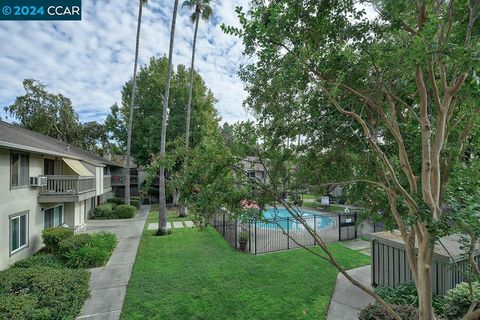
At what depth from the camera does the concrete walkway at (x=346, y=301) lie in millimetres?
6998

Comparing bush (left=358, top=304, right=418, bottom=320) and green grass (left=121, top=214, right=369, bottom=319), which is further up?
bush (left=358, top=304, right=418, bottom=320)

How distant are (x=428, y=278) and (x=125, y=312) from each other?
276 inches

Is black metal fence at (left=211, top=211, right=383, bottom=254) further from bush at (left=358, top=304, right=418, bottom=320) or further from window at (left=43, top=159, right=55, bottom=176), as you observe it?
window at (left=43, top=159, right=55, bottom=176)

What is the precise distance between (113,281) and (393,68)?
1016cm

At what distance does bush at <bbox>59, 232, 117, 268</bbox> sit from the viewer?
10719 millimetres

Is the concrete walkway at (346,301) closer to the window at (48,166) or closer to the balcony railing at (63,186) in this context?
the balcony railing at (63,186)

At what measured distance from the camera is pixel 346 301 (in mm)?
7738

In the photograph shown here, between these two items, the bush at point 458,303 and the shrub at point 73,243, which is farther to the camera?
the shrub at point 73,243

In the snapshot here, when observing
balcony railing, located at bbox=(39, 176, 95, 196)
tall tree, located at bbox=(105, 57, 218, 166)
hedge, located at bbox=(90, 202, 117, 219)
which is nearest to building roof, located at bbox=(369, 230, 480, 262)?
balcony railing, located at bbox=(39, 176, 95, 196)

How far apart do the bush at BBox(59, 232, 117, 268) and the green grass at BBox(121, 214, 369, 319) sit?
149 centimetres

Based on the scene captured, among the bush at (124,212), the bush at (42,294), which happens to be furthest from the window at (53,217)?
the bush at (124,212)

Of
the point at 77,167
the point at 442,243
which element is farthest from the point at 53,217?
Result: the point at 442,243

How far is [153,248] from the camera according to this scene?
13.4m

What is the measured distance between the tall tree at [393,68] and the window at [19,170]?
11.5m
